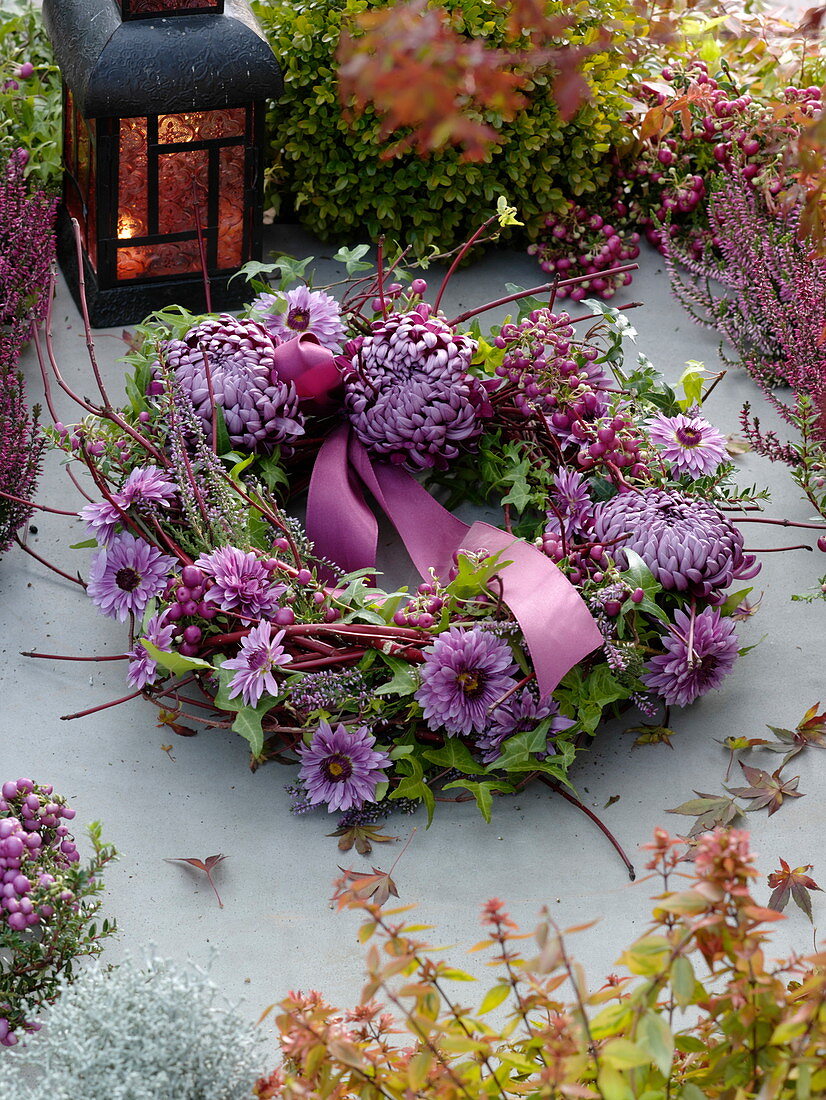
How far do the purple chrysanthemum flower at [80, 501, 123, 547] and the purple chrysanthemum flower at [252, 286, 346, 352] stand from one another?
431 mm

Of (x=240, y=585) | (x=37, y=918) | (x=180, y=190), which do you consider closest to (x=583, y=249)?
(x=180, y=190)

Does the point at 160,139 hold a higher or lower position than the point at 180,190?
higher

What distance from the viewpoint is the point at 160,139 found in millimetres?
2311

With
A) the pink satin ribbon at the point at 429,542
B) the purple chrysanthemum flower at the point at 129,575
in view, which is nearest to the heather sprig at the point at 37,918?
the purple chrysanthemum flower at the point at 129,575

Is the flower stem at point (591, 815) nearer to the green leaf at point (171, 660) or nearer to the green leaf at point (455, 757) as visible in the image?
the green leaf at point (455, 757)

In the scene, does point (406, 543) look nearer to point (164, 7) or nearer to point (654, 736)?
point (654, 736)

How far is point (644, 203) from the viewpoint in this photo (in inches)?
113

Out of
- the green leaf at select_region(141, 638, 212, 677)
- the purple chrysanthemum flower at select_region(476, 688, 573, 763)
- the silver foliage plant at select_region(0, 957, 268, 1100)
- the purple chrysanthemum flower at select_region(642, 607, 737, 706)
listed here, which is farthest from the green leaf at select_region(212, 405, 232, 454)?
the silver foliage plant at select_region(0, 957, 268, 1100)

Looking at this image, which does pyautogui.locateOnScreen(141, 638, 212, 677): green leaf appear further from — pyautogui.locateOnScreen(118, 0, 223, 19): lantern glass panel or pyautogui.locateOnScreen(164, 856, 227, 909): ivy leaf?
pyautogui.locateOnScreen(118, 0, 223, 19): lantern glass panel

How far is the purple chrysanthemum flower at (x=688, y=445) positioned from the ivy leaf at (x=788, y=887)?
0.60 m

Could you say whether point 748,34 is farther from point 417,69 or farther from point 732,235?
point 417,69

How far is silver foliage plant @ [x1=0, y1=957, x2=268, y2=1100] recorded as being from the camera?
125cm

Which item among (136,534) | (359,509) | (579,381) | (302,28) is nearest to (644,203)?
(302,28)

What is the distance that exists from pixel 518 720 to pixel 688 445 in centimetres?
54
